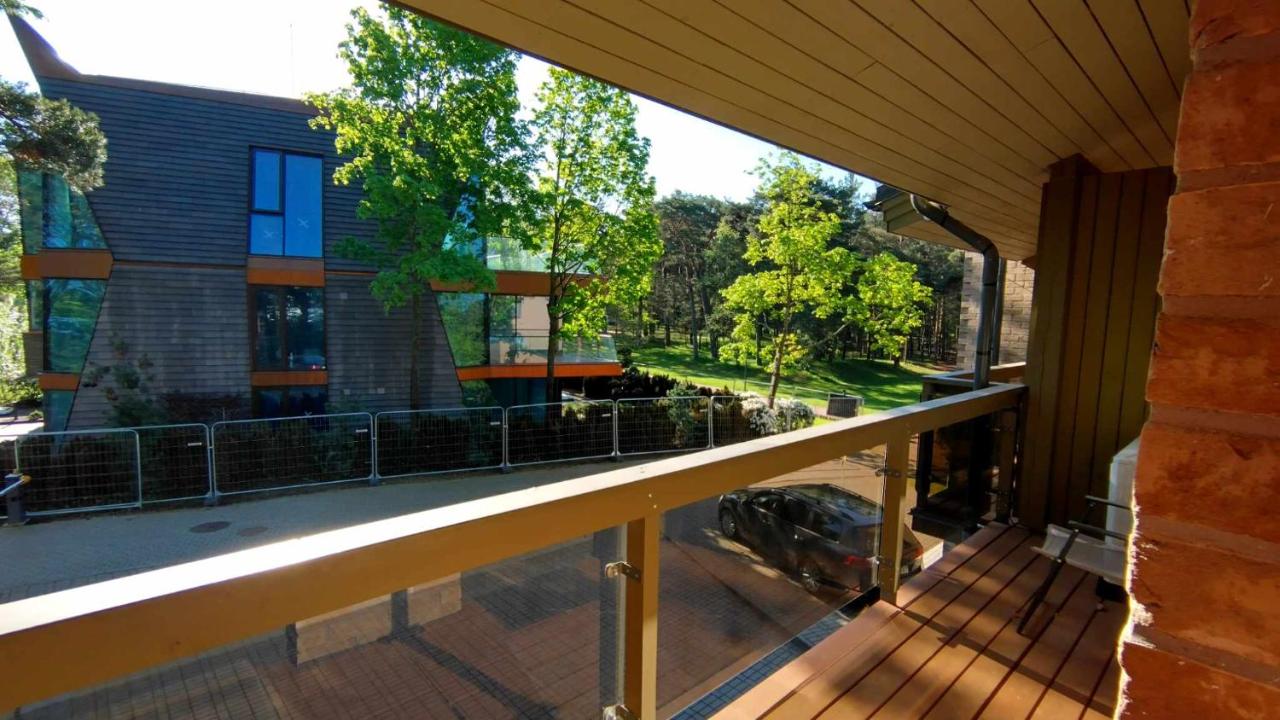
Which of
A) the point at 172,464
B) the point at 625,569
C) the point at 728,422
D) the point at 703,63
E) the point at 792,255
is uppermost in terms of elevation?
the point at 792,255

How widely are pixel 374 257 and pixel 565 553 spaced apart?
10.2m

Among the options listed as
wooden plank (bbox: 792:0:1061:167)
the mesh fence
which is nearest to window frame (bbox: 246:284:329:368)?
the mesh fence

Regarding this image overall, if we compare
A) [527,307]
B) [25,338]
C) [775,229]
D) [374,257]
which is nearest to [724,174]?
[775,229]

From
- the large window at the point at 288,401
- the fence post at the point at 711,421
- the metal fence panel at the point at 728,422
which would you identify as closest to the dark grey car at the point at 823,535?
the fence post at the point at 711,421

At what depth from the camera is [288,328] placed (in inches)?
424

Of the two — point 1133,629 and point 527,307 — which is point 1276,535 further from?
point 527,307

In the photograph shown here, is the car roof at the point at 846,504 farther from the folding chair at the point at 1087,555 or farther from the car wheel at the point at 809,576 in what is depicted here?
the folding chair at the point at 1087,555

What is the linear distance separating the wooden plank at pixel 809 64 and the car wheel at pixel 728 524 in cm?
139

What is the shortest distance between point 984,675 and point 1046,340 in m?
1.96

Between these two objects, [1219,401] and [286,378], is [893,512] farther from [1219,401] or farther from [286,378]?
[286,378]

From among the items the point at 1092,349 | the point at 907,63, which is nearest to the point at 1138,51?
the point at 907,63

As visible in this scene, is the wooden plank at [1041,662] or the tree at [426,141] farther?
the tree at [426,141]

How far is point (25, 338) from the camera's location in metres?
10.2

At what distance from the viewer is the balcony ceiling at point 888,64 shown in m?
1.55
